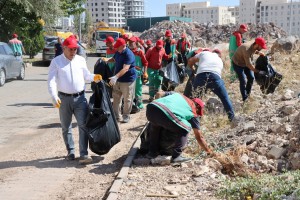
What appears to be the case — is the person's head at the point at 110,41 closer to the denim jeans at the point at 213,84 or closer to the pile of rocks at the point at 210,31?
the denim jeans at the point at 213,84

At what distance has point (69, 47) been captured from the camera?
6500mm

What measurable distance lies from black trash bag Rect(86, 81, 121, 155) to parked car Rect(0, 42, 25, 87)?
400 inches

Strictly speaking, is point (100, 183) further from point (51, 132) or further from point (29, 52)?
point (29, 52)

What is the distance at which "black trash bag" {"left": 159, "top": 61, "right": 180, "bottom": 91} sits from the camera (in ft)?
38.2

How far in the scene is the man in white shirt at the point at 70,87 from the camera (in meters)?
6.56

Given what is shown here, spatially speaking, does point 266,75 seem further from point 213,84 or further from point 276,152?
point 276,152

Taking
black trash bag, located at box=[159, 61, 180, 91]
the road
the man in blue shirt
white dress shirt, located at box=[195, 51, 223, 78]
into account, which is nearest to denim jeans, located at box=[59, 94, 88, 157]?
the road

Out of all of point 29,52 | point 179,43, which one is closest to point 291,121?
point 179,43

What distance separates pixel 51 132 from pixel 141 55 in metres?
3.11

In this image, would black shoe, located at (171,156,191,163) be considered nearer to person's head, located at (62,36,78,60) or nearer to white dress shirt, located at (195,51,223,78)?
person's head, located at (62,36,78,60)

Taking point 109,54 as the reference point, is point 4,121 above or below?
below

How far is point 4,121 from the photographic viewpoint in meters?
9.98

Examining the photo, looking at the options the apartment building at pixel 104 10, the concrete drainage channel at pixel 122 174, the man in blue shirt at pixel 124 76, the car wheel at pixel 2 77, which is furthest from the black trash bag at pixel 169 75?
the apartment building at pixel 104 10

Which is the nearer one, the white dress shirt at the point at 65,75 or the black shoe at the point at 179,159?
the black shoe at the point at 179,159
